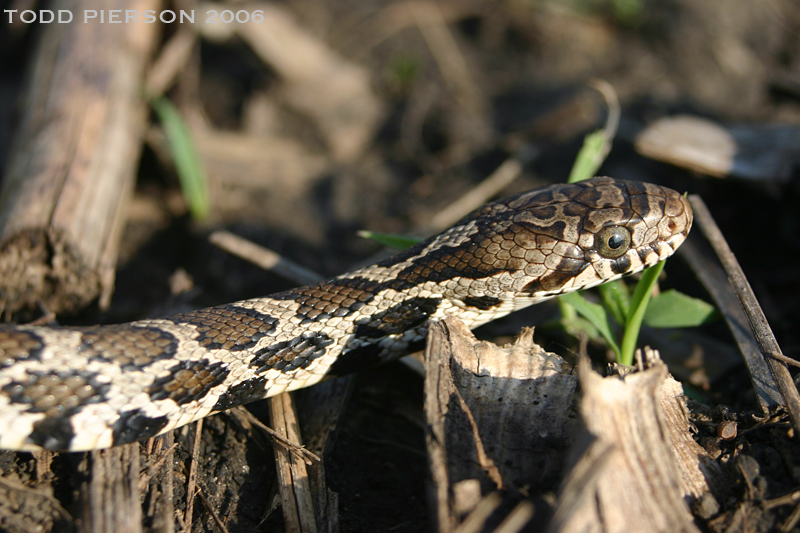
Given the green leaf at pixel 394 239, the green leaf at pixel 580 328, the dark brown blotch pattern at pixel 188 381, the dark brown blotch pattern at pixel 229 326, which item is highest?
the green leaf at pixel 394 239

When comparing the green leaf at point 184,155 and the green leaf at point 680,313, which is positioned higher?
the green leaf at point 184,155

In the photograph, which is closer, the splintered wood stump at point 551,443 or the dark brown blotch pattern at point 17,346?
the splintered wood stump at point 551,443

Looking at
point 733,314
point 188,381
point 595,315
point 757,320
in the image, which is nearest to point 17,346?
point 188,381

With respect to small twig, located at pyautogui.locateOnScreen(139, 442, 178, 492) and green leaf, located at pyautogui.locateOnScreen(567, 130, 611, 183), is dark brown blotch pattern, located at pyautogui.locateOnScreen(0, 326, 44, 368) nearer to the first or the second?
small twig, located at pyautogui.locateOnScreen(139, 442, 178, 492)

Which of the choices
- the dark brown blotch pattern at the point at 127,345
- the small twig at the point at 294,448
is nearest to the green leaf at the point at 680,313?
the small twig at the point at 294,448

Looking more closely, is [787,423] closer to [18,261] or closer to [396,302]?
[396,302]

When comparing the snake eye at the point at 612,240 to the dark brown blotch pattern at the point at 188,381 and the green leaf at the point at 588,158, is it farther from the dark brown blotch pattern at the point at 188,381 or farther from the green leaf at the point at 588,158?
the dark brown blotch pattern at the point at 188,381

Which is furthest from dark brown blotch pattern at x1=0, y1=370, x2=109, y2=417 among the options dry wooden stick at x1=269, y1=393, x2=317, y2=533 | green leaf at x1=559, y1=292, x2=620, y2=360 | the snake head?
green leaf at x1=559, y1=292, x2=620, y2=360
